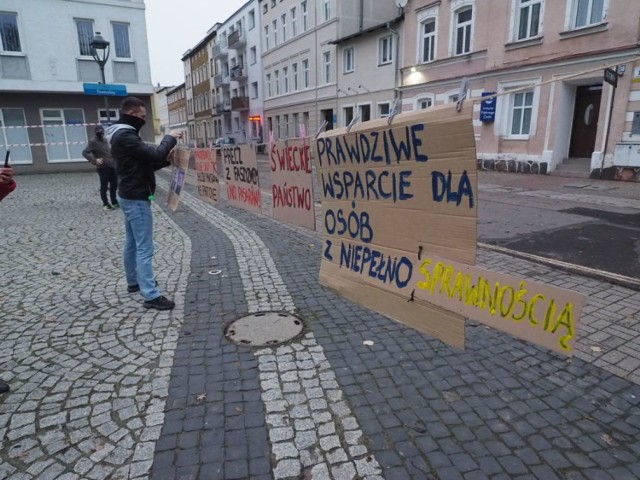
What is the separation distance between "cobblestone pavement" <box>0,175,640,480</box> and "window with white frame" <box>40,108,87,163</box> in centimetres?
1892

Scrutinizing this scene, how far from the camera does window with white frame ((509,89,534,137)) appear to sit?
17.1 meters

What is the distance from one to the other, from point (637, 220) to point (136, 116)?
873 centimetres

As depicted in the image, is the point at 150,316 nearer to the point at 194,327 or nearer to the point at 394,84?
the point at 194,327

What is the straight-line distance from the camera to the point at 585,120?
16.2 m

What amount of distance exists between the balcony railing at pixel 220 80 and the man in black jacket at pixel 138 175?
50.5 meters

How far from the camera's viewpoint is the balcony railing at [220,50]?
1999 inches

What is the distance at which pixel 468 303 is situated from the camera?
232cm

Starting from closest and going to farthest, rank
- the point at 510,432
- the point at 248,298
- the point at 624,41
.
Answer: the point at 510,432
the point at 248,298
the point at 624,41

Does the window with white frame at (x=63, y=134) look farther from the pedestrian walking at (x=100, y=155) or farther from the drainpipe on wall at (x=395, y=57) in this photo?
the drainpipe on wall at (x=395, y=57)

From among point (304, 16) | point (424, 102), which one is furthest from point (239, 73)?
point (424, 102)

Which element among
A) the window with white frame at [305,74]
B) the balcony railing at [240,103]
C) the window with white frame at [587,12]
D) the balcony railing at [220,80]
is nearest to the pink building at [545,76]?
the window with white frame at [587,12]

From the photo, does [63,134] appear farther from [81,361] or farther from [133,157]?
[81,361]

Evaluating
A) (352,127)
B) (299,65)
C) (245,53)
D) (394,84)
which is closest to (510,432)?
(352,127)

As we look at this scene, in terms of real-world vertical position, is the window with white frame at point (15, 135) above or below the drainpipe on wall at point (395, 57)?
below
